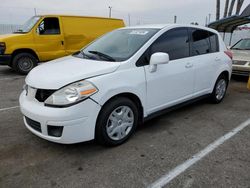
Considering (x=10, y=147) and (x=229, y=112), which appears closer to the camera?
(x=10, y=147)

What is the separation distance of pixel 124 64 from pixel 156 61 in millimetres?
452

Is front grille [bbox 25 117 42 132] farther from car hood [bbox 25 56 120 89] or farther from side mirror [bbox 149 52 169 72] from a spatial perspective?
side mirror [bbox 149 52 169 72]

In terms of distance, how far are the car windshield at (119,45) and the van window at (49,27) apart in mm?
4784

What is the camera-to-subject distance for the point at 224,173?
2.59 metres

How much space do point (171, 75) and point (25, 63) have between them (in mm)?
6197

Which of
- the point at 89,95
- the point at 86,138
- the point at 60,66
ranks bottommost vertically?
the point at 86,138

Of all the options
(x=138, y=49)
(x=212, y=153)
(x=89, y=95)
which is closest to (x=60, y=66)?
(x=89, y=95)

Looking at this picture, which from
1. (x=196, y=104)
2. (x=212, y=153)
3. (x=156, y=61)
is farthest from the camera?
(x=196, y=104)

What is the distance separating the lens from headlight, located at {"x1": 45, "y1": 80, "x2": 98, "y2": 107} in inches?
106

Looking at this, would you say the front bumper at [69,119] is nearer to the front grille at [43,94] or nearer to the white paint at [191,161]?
the front grille at [43,94]

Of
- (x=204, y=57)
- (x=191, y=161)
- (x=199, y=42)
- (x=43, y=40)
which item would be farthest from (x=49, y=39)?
(x=191, y=161)

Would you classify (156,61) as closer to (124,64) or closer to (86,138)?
(124,64)

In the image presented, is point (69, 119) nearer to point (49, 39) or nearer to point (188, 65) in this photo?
point (188, 65)

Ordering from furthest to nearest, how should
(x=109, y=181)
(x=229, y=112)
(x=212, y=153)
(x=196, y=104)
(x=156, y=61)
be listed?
(x=196, y=104) < (x=229, y=112) < (x=156, y=61) < (x=212, y=153) < (x=109, y=181)
